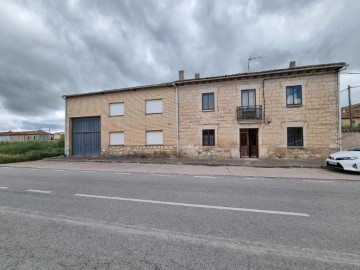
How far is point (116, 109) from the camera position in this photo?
54.5 feet

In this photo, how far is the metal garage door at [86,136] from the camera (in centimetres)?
1720

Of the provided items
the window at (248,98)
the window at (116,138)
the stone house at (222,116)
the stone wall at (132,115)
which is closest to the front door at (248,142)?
the stone house at (222,116)

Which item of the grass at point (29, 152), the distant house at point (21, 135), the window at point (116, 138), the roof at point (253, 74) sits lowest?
the grass at point (29, 152)

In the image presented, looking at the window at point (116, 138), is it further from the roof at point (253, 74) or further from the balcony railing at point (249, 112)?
the balcony railing at point (249, 112)

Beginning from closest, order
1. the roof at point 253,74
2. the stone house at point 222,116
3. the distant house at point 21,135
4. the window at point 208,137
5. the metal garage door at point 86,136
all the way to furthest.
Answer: the roof at point 253,74, the stone house at point 222,116, the window at point 208,137, the metal garage door at point 86,136, the distant house at point 21,135

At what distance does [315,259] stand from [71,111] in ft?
65.8

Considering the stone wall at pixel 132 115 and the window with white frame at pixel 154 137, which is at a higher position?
the stone wall at pixel 132 115

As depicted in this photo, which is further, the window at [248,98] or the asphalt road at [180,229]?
the window at [248,98]

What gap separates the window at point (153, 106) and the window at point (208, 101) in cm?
364

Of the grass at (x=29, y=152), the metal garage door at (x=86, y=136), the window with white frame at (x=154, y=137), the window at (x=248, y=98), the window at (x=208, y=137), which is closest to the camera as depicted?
the window at (x=248, y=98)

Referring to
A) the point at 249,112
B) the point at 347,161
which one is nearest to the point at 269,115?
the point at 249,112

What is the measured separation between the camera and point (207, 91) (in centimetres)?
1451

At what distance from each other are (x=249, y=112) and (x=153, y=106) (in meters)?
7.61

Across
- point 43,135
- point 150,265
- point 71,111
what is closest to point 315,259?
point 150,265
